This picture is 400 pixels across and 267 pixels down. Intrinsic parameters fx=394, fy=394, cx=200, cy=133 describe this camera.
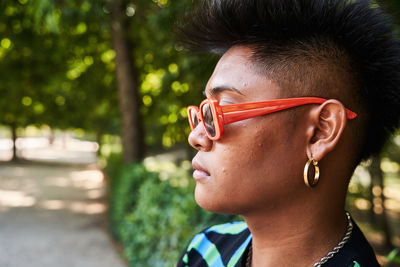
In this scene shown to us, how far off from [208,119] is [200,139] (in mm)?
76

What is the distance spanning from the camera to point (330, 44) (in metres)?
1.32

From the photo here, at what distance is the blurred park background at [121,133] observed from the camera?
16.1ft

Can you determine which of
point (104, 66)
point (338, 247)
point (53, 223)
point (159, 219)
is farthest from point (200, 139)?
point (104, 66)

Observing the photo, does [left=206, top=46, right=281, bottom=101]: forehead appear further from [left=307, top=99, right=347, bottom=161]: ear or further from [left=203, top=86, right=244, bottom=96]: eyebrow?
[left=307, top=99, right=347, bottom=161]: ear

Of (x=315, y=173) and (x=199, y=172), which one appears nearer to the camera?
(x=315, y=173)

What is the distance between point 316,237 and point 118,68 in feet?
27.5

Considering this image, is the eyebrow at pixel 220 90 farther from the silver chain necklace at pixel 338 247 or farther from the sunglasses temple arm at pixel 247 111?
the silver chain necklace at pixel 338 247

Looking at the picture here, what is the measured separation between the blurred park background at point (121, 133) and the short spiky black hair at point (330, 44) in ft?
1.63

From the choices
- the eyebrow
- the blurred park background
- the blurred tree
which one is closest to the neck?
the eyebrow

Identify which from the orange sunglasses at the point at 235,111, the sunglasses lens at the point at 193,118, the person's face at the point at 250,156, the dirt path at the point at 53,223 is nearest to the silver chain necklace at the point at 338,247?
the person's face at the point at 250,156

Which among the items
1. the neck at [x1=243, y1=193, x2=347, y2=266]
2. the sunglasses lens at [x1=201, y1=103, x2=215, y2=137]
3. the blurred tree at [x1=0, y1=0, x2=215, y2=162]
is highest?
the blurred tree at [x1=0, y1=0, x2=215, y2=162]

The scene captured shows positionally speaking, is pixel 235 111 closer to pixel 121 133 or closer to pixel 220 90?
pixel 220 90

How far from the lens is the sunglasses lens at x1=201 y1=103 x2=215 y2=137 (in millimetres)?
1362

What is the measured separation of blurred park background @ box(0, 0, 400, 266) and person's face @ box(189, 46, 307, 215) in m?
0.57
